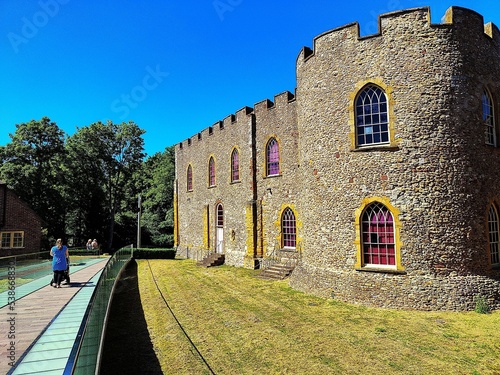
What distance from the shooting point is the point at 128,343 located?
876cm

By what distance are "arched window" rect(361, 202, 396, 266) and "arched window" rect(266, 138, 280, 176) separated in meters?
8.04

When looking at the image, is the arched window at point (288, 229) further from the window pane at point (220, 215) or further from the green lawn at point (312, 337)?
the window pane at point (220, 215)

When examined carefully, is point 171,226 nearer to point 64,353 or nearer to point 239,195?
point 239,195

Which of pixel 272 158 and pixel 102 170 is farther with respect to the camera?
pixel 102 170

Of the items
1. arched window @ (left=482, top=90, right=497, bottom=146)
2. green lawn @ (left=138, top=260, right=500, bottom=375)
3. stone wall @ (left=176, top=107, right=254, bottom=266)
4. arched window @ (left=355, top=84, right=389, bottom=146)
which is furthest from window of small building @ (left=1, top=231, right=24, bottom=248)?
arched window @ (left=482, top=90, right=497, bottom=146)

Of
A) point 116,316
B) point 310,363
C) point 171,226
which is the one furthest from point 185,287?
point 171,226

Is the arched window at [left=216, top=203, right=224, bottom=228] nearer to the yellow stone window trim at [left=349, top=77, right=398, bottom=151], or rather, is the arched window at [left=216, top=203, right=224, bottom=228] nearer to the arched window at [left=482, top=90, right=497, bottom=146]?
the yellow stone window trim at [left=349, top=77, right=398, bottom=151]

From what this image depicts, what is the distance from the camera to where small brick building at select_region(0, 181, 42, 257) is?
83.6 ft

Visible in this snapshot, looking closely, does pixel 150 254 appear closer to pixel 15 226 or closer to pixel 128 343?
pixel 15 226

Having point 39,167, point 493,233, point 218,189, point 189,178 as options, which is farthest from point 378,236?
point 39,167

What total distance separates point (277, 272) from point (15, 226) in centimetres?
2259

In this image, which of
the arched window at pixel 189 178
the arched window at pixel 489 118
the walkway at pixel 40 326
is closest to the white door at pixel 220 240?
the arched window at pixel 189 178

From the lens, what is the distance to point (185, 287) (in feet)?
51.2

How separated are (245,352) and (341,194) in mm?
6947
